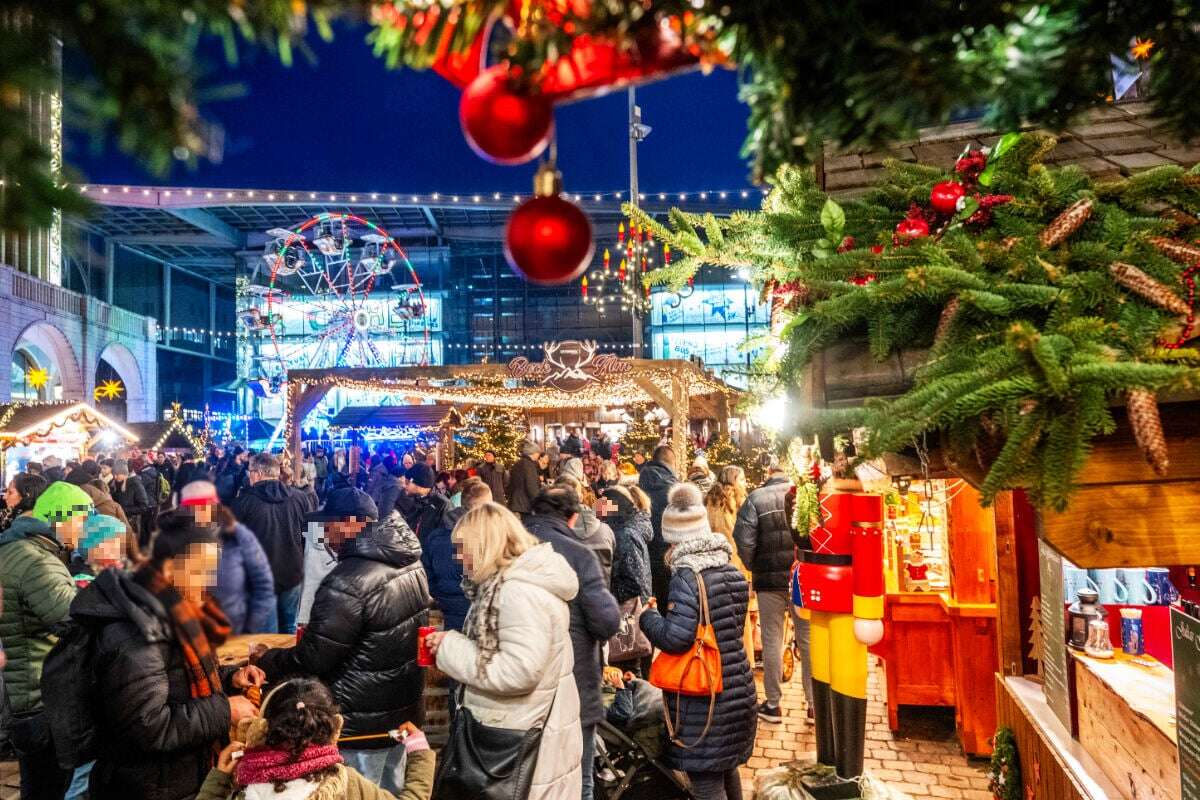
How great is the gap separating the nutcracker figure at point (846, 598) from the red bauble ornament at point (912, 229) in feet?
7.57

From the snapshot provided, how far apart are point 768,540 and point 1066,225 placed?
4.62m

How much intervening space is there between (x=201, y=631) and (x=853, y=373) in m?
1.85

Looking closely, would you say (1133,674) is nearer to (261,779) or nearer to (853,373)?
(853,373)

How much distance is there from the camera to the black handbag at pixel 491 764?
9.76ft

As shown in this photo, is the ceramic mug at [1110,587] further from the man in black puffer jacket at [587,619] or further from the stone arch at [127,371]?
the stone arch at [127,371]

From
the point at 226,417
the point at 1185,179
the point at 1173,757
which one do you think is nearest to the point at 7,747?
the point at 1173,757

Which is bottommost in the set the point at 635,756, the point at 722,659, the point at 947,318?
the point at 635,756

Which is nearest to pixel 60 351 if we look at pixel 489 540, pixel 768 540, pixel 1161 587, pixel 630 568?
pixel 630 568

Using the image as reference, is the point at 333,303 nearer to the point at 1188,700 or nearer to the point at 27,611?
the point at 27,611

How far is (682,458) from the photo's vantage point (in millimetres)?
10500

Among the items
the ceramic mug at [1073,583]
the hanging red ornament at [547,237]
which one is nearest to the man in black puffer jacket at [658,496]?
the ceramic mug at [1073,583]

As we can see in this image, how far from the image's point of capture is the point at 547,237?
4.25ft

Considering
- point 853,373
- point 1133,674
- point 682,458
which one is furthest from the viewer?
point 682,458

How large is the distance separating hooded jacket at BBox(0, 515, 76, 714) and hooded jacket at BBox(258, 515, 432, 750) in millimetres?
1576
